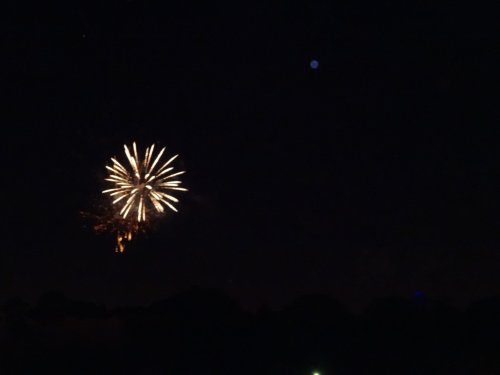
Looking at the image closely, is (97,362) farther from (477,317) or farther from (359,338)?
(477,317)

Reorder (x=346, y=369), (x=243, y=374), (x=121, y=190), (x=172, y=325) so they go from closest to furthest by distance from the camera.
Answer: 1. (x=121, y=190)
2. (x=243, y=374)
3. (x=346, y=369)
4. (x=172, y=325)

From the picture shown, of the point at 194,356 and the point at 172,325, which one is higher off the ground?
the point at 172,325

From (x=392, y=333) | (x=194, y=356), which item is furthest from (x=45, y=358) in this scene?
(x=392, y=333)

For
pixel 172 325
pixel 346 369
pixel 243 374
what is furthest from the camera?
pixel 172 325

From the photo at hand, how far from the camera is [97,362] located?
101 ft

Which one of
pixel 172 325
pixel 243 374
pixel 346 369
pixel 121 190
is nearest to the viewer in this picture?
pixel 121 190

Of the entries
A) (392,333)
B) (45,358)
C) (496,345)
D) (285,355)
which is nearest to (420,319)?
(392,333)

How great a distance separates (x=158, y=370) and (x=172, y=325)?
5.35m

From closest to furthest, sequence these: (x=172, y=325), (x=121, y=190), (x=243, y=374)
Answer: (x=121, y=190) → (x=243, y=374) → (x=172, y=325)

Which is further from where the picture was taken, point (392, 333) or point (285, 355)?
point (392, 333)

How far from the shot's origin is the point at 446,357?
109 ft

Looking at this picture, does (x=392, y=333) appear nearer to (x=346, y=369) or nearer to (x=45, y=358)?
(x=346, y=369)

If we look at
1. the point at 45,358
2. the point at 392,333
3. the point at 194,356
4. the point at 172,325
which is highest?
the point at 392,333

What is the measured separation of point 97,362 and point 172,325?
248 inches
